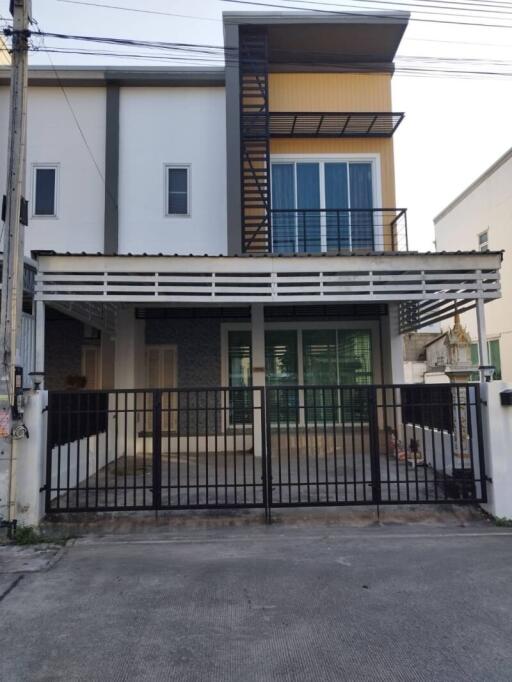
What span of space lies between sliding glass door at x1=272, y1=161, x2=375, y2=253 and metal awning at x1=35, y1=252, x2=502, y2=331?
371 cm

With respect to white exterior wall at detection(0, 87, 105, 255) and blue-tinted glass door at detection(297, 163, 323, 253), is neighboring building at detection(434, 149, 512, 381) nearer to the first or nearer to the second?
blue-tinted glass door at detection(297, 163, 323, 253)

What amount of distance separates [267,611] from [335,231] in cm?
945

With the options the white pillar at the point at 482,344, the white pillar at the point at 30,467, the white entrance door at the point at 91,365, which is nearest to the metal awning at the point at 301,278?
the white pillar at the point at 482,344

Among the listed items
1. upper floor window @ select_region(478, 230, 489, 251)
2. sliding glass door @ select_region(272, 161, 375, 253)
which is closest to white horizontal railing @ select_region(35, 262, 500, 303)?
sliding glass door @ select_region(272, 161, 375, 253)

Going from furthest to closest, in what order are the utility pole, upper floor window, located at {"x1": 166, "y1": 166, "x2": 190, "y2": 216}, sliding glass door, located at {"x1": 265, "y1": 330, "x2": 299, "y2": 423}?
sliding glass door, located at {"x1": 265, "y1": 330, "x2": 299, "y2": 423} < upper floor window, located at {"x1": 166, "y1": 166, "x2": 190, "y2": 216} < the utility pole

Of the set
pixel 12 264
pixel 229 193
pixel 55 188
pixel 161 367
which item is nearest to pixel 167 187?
pixel 229 193

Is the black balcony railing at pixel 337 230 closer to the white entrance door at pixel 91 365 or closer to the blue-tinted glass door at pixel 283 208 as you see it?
the blue-tinted glass door at pixel 283 208

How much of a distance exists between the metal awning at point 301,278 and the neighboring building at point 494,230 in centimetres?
1174

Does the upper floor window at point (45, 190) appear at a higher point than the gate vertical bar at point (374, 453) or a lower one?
higher

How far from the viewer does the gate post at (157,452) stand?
6598 mm

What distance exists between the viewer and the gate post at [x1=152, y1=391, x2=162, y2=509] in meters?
6.60

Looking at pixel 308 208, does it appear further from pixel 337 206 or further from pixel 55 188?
pixel 55 188

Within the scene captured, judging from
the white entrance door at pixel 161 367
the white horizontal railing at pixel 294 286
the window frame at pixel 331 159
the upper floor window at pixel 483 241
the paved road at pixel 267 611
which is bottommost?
the paved road at pixel 267 611

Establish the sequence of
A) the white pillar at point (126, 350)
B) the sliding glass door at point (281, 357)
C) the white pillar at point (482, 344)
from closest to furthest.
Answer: the white pillar at point (482, 344) < the white pillar at point (126, 350) < the sliding glass door at point (281, 357)
